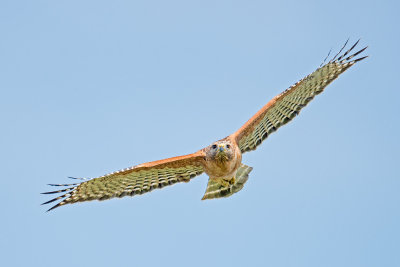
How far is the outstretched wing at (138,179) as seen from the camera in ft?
36.3

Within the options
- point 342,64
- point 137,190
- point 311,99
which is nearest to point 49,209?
point 137,190

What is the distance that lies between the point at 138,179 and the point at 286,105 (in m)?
3.05

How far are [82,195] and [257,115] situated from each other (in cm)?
348

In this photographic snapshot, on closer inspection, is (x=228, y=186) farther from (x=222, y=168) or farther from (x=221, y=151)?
(x=221, y=151)

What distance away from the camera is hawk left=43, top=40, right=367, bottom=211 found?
11.0 m

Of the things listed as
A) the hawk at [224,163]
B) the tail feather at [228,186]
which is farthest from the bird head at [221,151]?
the tail feather at [228,186]

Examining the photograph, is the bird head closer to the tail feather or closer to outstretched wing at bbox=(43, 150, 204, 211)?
outstretched wing at bbox=(43, 150, 204, 211)

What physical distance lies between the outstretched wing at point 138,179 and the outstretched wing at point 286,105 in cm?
101

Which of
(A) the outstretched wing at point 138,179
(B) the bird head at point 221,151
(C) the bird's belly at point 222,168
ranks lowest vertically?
(C) the bird's belly at point 222,168

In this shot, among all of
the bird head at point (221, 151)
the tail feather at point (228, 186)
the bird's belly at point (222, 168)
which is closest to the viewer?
the bird head at point (221, 151)

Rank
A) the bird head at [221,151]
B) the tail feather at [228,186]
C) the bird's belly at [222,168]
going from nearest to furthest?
the bird head at [221,151] → the bird's belly at [222,168] → the tail feather at [228,186]

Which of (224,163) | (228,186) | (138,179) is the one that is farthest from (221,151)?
(138,179)

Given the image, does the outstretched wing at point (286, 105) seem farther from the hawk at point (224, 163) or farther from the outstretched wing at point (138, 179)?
the outstretched wing at point (138, 179)

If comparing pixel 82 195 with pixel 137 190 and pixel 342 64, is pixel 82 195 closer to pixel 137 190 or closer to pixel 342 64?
pixel 137 190
